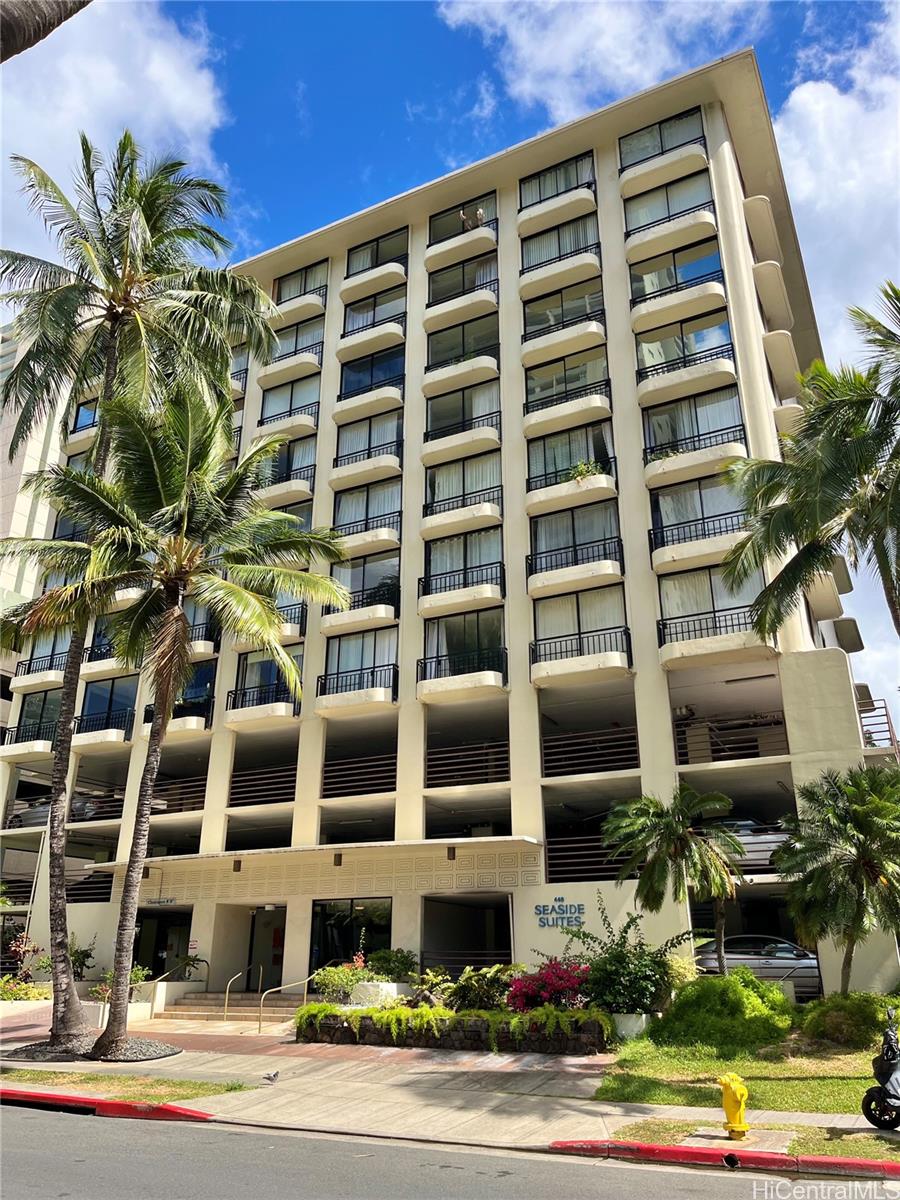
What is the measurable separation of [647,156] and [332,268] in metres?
14.0

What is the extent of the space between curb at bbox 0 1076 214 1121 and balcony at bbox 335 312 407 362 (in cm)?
2811

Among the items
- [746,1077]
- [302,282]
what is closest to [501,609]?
[746,1077]

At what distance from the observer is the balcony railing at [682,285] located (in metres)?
29.6

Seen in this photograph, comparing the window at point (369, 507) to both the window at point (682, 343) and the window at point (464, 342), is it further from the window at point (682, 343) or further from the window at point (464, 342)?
the window at point (682, 343)

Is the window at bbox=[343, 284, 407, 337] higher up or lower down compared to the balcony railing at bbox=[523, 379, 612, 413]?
higher up

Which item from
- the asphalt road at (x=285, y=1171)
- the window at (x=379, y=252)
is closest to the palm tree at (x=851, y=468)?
the asphalt road at (x=285, y=1171)

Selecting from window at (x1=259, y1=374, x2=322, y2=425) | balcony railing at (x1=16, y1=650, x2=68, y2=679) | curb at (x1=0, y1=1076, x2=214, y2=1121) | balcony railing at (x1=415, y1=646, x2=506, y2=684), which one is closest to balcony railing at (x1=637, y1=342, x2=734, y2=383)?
balcony railing at (x1=415, y1=646, x2=506, y2=684)

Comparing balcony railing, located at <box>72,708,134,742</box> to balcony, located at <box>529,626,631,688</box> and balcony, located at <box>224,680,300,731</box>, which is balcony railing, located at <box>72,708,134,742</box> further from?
balcony, located at <box>529,626,631,688</box>

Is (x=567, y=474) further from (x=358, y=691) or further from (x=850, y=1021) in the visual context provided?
(x=850, y=1021)

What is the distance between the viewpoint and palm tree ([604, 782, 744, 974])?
769 inches

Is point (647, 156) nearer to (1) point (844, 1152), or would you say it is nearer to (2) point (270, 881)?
(2) point (270, 881)

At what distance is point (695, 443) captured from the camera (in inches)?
1107

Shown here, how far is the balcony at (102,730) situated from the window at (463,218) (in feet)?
75.7

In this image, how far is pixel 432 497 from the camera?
104ft
